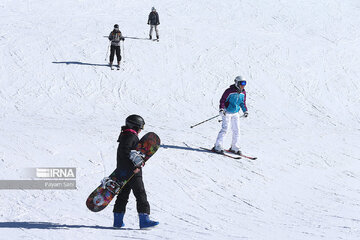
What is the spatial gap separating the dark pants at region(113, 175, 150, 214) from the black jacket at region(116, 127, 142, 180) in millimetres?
146

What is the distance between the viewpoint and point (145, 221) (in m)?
5.89

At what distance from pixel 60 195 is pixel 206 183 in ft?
8.80

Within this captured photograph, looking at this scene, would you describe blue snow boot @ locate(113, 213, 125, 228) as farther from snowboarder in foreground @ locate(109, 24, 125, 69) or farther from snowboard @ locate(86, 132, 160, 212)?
snowboarder in foreground @ locate(109, 24, 125, 69)

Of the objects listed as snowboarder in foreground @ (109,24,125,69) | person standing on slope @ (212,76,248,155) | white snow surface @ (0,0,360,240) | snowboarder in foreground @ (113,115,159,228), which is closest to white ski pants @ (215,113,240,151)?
person standing on slope @ (212,76,248,155)

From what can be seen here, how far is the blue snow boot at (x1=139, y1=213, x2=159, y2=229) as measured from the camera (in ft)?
19.2

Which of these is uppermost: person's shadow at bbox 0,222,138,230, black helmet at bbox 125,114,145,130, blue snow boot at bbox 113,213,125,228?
black helmet at bbox 125,114,145,130

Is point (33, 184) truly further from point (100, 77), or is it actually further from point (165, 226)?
point (100, 77)

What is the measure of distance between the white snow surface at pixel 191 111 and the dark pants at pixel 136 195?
0.34 metres

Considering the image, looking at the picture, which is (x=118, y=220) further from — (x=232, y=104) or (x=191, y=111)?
(x=191, y=111)

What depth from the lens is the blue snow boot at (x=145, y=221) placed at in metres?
5.86

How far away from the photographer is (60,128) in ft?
36.6

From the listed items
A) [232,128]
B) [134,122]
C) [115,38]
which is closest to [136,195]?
[134,122]

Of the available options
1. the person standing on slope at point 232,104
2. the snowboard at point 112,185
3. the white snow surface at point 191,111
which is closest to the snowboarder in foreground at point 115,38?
the white snow surface at point 191,111

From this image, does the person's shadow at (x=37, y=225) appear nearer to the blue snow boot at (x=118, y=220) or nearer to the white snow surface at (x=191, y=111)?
the white snow surface at (x=191, y=111)
